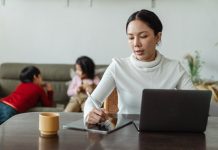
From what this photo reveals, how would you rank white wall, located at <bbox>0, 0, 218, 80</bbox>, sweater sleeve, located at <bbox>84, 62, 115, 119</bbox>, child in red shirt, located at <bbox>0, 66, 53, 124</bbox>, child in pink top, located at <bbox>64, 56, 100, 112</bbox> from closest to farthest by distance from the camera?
1. sweater sleeve, located at <bbox>84, 62, 115, 119</bbox>
2. child in red shirt, located at <bbox>0, 66, 53, 124</bbox>
3. child in pink top, located at <bbox>64, 56, 100, 112</bbox>
4. white wall, located at <bbox>0, 0, 218, 80</bbox>

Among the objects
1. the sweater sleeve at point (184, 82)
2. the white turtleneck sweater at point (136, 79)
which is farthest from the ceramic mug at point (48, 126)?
the sweater sleeve at point (184, 82)

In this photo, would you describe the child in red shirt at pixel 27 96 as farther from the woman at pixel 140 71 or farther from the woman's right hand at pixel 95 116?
the woman's right hand at pixel 95 116

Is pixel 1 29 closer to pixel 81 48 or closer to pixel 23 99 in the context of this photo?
pixel 81 48

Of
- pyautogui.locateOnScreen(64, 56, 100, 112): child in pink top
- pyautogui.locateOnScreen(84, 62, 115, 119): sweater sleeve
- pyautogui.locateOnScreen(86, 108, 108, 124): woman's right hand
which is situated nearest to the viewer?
pyautogui.locateOnScreen(86, 108, 108, 124): woman's right hand

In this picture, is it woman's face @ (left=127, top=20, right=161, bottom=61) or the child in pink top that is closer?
woman's face @ (left=127, top=20, right=161, bottom=61)

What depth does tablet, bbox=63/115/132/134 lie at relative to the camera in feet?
4.60

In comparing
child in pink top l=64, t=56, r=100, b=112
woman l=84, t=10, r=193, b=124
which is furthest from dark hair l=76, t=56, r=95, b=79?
woman l=84, t=10, r=193, b=124

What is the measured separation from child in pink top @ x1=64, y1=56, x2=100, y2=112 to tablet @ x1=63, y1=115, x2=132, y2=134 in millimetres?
2057

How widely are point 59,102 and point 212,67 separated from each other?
1.75m

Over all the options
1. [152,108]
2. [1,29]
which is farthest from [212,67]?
[152,108]

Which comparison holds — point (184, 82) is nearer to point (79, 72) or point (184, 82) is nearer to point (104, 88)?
point (104, 88)

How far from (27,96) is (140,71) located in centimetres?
179

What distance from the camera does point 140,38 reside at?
1.74 meters

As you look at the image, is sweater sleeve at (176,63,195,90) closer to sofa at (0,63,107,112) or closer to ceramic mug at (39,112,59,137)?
ceramic mug at (39,112,59,137)
